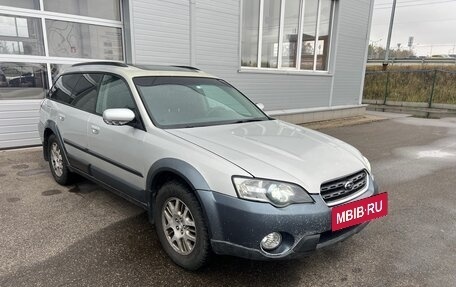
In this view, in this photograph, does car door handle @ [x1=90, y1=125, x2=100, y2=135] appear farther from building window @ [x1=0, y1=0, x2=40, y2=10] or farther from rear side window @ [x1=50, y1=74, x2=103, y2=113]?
building window @ [x1=0, y1=0, x2=40, y2=10]

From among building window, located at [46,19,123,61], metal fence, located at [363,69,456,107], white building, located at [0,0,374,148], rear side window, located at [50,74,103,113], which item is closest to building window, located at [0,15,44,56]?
white building, located at [0,0,374,148]

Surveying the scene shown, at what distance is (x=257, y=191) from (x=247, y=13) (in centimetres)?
785

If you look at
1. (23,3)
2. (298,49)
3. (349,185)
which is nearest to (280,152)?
(349,185)

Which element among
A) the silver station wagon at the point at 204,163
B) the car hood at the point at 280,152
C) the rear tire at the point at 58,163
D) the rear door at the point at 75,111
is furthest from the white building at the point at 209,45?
the car hood at the point at 280,152

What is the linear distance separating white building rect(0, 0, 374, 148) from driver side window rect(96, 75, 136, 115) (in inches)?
140

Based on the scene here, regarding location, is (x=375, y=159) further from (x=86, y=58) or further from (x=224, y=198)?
(x=86, y=58)

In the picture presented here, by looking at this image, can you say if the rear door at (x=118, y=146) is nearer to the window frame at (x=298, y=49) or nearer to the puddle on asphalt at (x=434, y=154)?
the window frame at (x=298, y=49)

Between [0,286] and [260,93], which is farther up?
[260,93]

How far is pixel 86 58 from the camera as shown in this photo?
703 centimetres

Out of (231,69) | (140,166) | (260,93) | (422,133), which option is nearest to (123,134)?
(140,166)

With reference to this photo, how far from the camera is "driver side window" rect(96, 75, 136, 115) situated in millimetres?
3205

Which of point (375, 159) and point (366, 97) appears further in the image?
point (366, 97)

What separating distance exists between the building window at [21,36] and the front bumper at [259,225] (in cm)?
577

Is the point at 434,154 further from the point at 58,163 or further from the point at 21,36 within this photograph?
the point at 21,36
